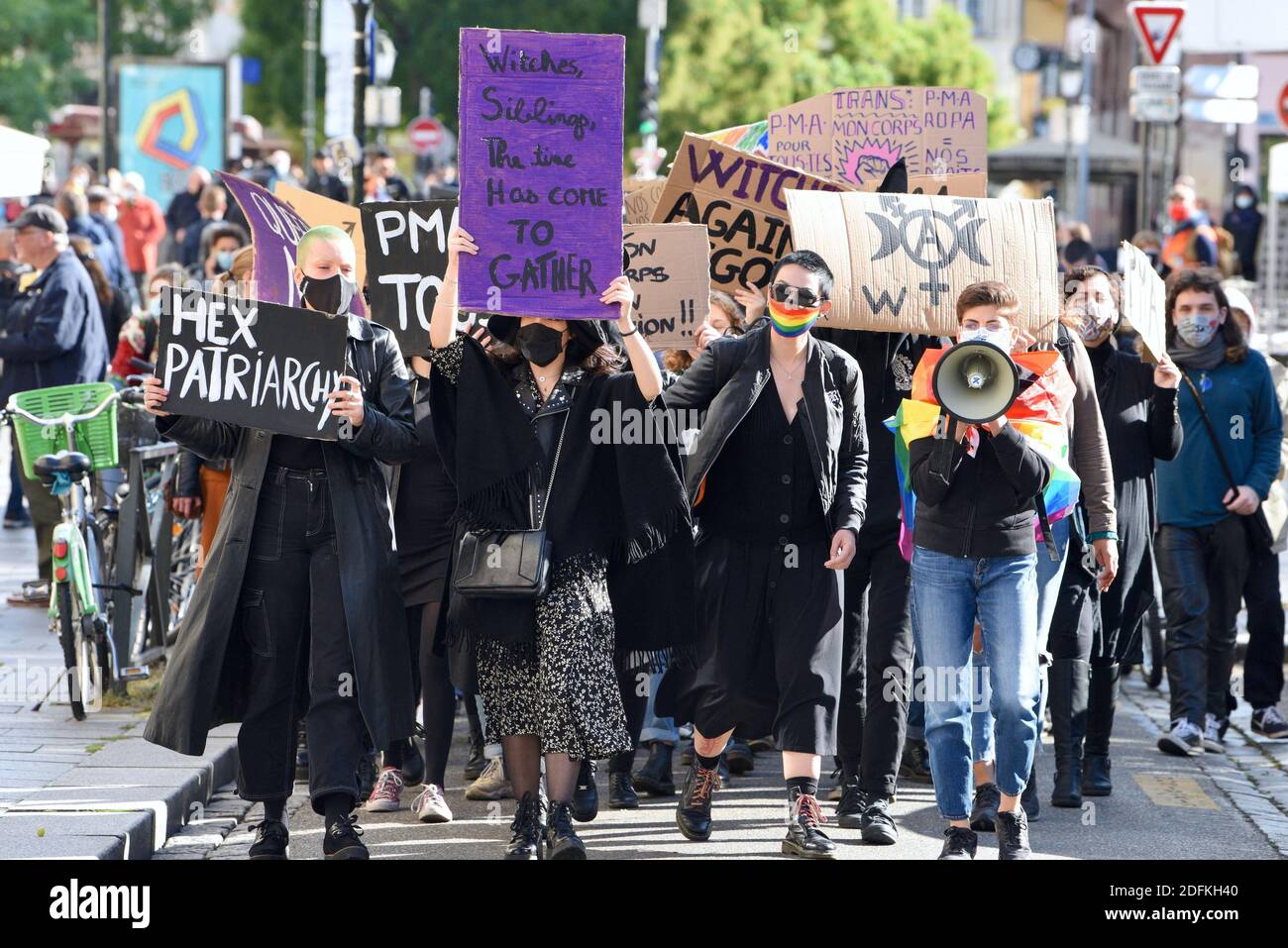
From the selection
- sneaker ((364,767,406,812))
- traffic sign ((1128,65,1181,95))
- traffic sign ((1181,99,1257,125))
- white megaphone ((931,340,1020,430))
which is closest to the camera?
white megaphone ((931,340,1020,430))

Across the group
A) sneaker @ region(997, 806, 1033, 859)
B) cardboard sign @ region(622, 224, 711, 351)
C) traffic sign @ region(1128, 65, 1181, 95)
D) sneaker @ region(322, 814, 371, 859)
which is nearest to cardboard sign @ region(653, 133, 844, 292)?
cardboard sign @ region(622, 224, 711, 351)

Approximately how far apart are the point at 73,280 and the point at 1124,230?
84.9ft

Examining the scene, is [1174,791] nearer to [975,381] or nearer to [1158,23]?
[975,381]

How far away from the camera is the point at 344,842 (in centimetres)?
661

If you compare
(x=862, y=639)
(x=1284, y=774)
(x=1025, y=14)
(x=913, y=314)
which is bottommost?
(x=1284, y=774)

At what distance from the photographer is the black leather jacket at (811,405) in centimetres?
705

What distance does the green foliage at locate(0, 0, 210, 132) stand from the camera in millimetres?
53688

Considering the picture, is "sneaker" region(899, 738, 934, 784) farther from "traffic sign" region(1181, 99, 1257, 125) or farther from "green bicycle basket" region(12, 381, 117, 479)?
"traffic sign" region(1181, 99, 1257, 125)

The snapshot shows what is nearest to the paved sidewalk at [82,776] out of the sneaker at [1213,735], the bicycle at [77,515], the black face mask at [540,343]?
the bicycle at [77,515]

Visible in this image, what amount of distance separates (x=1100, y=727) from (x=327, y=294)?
141 inches

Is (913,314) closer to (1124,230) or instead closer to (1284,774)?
(1284,774)

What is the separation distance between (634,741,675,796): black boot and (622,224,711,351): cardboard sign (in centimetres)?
166

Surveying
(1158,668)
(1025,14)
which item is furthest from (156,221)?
(1025,14)

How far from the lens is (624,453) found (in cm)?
671
